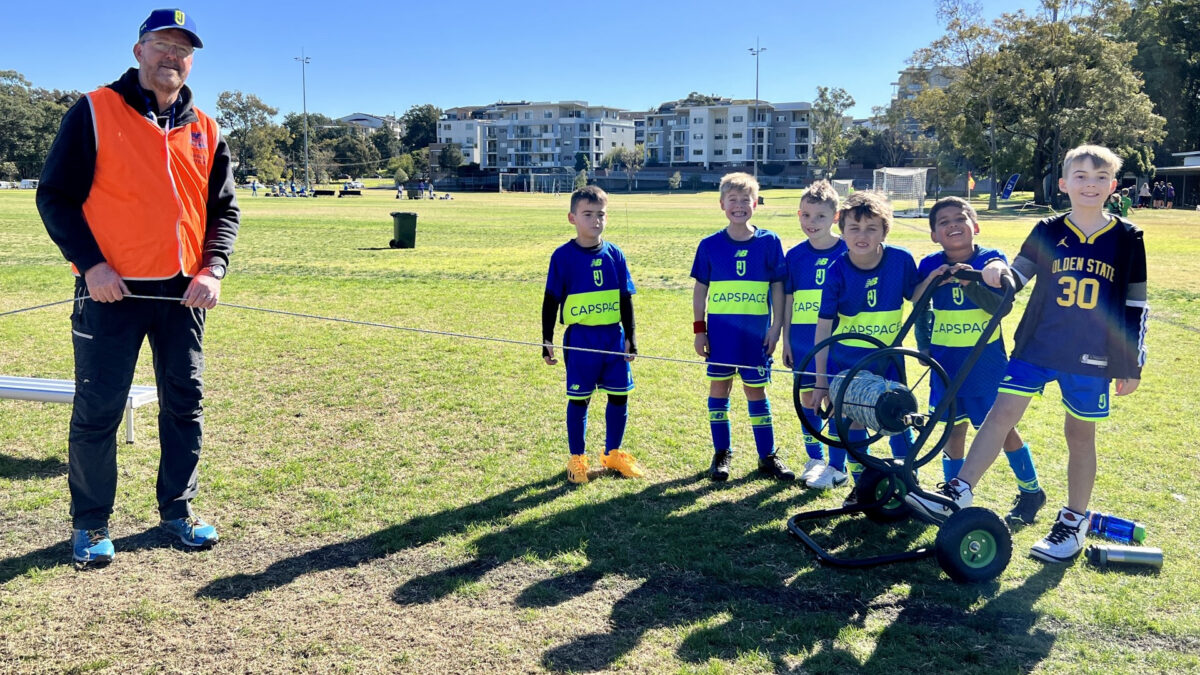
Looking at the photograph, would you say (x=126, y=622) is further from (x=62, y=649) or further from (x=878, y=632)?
(x=878, y=632)

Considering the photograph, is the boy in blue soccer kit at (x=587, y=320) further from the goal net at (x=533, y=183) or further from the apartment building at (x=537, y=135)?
the apartment building at (x=537, y=135)

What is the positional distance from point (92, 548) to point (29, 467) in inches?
71.6

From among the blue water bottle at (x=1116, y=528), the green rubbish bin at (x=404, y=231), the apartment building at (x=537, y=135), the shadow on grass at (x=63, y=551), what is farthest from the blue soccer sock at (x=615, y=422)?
the apartment building at (x=537, y=135)

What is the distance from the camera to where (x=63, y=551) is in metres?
4.09

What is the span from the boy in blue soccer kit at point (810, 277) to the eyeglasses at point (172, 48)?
137 inches

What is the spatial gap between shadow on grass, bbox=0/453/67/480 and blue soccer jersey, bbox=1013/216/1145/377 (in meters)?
5.81

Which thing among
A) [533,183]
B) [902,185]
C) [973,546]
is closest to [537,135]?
[533,183]

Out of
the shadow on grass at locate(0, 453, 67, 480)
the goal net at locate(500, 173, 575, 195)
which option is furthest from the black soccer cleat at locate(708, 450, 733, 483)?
the goal net at locate(500, 173, 575, 195)

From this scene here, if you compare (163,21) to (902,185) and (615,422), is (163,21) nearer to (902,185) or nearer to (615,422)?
(615,422)

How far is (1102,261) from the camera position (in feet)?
12.9

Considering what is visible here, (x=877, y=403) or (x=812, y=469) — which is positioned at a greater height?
(x=877, y=403)

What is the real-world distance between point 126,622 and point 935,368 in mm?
3741

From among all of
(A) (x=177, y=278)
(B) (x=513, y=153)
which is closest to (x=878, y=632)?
(A) (x=177, y=278)

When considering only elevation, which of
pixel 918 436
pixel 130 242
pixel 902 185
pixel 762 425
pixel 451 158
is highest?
pixel 451 158
